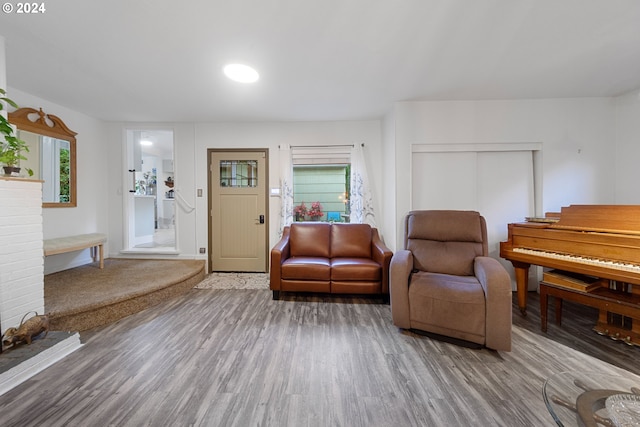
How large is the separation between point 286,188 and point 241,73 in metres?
1.73

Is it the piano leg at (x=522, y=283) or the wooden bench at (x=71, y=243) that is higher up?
the wooden bench at (x=71, y=243)

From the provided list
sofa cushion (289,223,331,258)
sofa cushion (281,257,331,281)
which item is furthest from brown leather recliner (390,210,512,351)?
sofa cushion (289,223,331,258)

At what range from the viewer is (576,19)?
1643 millimetres

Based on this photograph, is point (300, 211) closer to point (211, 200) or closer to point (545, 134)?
point (211, 200)

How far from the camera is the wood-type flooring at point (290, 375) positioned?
1.30 metres

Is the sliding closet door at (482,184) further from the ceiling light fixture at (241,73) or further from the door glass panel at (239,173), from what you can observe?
the door glass panel at (239,173)

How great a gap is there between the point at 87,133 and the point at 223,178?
6.88ft

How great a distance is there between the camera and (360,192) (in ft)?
12.0

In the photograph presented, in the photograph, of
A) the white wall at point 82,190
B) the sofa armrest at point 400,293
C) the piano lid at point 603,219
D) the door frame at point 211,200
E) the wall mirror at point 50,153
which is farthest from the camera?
the door frame at point 211,200

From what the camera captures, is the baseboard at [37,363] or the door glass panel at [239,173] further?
the door glass panel at [239,173]

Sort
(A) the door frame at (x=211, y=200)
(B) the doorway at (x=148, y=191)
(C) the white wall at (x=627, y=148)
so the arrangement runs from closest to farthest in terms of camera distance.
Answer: (C) the white wall at (x=627, y=148)
(A) the door frame at (x=211, y=200)
(B) the doorway at (x=148, y=191)

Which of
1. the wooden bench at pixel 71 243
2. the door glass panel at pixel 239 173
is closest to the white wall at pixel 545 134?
the door glass panel at pixel 239 173

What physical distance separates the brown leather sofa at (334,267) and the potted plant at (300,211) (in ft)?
2.47

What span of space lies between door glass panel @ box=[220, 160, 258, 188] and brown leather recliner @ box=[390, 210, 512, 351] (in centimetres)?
250
